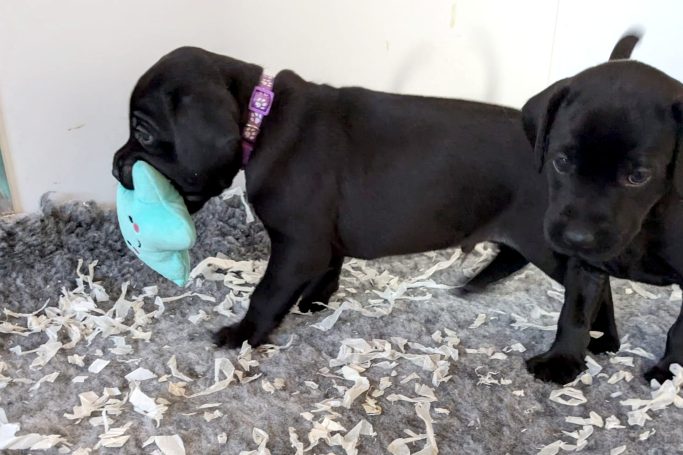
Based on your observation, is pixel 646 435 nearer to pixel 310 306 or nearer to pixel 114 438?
pixel 310 306

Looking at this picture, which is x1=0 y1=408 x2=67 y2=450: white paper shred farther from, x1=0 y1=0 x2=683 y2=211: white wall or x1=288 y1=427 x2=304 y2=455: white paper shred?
x1=0 y1=0 x2=683 y2=211: white wall

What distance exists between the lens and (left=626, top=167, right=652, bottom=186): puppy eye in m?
1.48

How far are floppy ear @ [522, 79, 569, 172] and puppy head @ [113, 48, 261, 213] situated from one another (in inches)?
25.2

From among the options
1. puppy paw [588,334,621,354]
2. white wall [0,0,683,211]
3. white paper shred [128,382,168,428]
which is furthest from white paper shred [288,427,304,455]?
white wall [0,0,683,211]

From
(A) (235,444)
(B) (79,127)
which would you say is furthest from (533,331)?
(B) (79,127)

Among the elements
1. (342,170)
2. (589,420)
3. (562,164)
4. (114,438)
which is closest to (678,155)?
(562,164)

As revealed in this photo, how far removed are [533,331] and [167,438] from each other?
1.01 metres

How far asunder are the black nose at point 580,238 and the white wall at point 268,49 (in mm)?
1238

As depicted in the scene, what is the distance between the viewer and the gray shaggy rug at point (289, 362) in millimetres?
1525

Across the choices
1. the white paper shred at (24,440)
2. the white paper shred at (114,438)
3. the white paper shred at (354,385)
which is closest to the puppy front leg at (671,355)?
the white paper shred at (354,385)

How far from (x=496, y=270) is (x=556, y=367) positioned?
1.62 feet

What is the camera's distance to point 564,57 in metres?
2.94

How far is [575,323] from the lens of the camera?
177cm

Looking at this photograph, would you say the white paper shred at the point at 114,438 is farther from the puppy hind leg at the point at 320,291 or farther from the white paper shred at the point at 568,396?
the white paper shred at the point at 568,396
